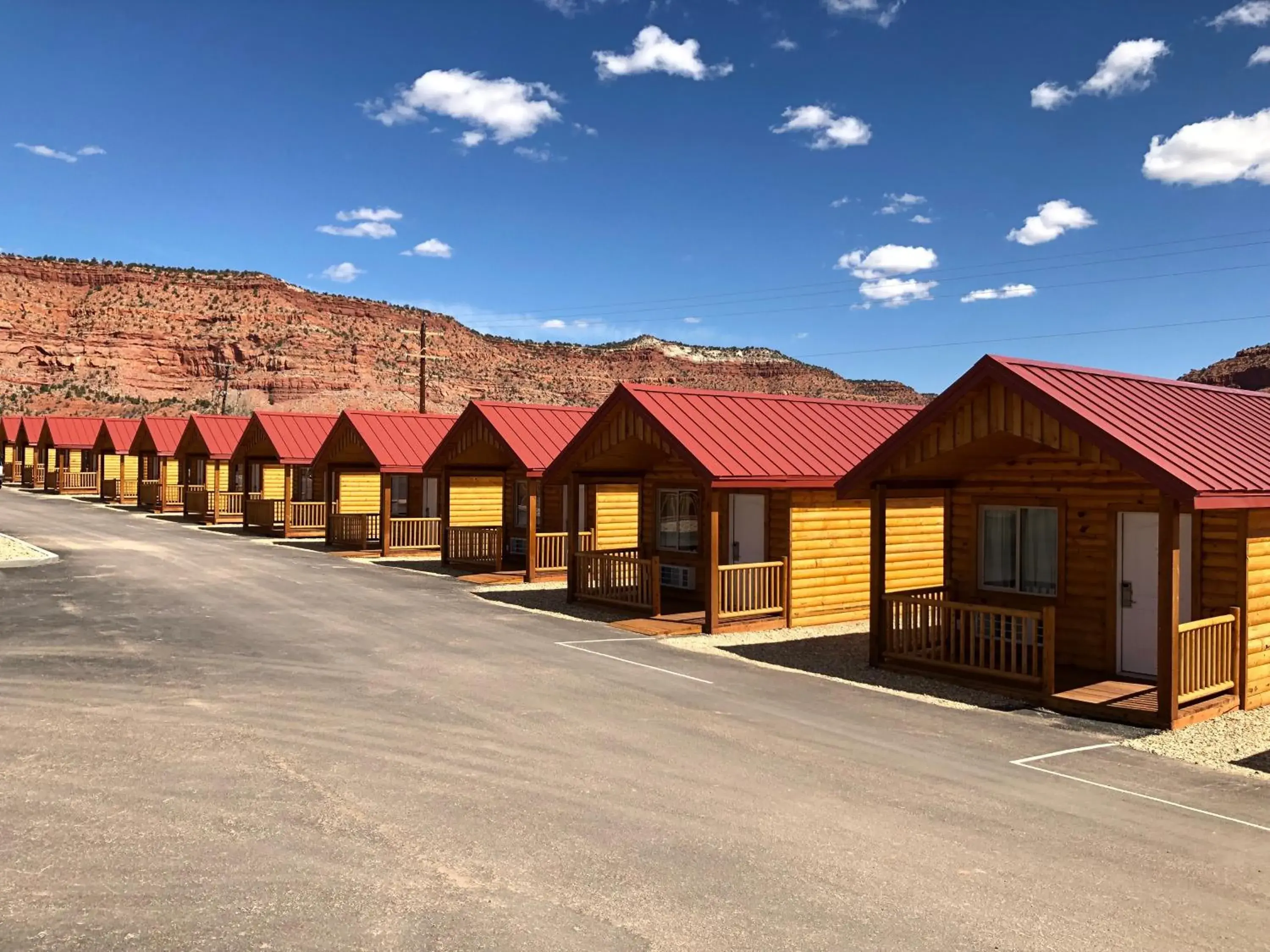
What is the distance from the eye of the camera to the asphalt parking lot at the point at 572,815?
5508 millimetres

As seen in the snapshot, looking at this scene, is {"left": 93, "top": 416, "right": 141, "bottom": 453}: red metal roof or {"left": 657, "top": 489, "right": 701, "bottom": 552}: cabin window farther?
{"left": 93, "top": 416, "right": 141, "bottom": 453}: red metal roof

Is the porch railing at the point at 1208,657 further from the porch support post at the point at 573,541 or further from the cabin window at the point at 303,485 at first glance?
the cabin window at the point at 303,485

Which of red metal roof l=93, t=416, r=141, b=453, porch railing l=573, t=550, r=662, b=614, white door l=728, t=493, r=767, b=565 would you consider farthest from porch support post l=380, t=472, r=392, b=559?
red metal roof l=93, t=416, r=141, b=453

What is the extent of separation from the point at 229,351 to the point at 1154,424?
108 meters

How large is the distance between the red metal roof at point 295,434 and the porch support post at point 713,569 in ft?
68.8

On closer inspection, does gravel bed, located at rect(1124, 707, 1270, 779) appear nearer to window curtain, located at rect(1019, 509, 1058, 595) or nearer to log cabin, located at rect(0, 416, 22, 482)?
window curtain, located at rect(1019, 509, 1058, 595)

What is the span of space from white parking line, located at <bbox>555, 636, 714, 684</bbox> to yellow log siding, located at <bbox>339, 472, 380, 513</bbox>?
20161mm

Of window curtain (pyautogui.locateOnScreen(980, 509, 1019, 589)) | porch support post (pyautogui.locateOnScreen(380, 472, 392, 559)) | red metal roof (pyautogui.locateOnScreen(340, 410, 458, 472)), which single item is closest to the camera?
window curtain (pyautogui.locateOnScreen(980, 509, 1019, 589))

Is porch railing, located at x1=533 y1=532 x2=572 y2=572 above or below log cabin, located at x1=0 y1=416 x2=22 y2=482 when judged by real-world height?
below

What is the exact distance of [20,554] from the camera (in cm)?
2494

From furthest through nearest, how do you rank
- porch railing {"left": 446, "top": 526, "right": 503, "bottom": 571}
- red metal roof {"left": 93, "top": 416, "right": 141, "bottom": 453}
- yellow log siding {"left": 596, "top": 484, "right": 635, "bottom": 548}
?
red metal roof {"left": 93, "top": 416, "right": 141, "bottom": 453}, porch railing {"left": 446, "top": 526, "right": 503, "bottom": 571}, yellow log siding {"left": 596, "top": 484, "right": 635, "bottom": 548}

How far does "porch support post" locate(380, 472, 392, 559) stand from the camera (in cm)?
2886

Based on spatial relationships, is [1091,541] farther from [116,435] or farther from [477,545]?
[116,435]

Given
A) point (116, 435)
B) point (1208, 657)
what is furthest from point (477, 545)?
point (116, 435)
